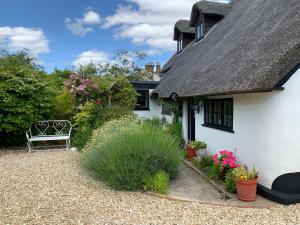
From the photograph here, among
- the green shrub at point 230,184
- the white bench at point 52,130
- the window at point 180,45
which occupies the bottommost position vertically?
the green shrub at point 230,184

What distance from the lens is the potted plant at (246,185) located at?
5.85 metres

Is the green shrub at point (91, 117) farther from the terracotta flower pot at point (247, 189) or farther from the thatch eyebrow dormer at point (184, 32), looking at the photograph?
the thatch eyebrow dormer at point (184, 32)

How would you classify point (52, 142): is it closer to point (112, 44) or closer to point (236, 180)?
point (236, 180)

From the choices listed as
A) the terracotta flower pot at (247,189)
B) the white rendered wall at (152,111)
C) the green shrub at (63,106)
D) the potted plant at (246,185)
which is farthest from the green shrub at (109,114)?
the terracotta flower pot at (247,189)

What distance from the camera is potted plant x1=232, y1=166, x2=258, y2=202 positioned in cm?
585

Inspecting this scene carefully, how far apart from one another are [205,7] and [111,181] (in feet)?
35.0

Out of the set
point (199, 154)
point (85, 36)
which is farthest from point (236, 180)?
point (85, 36)

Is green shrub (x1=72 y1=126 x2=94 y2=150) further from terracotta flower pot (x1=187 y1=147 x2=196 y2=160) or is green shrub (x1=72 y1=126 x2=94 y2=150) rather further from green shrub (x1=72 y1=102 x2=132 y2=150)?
terracotta flower pot (x1=187 y1=147 x2=196 y2=160)

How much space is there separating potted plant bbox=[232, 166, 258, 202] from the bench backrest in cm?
825

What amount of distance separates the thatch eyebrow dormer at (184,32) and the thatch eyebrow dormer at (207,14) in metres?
2.48

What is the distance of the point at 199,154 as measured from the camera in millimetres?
9773

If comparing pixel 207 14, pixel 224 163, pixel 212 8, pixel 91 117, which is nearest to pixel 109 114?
pixel 91 117

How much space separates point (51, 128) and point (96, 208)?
8480 millimetres

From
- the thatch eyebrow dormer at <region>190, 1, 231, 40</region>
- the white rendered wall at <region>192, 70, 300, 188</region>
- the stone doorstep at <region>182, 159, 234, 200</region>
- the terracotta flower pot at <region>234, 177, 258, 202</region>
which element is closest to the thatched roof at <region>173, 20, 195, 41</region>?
the thatch eyebrow dormer at <region>190, 1, 231, 40</region>
